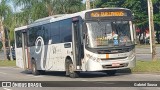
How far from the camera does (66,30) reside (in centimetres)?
2270

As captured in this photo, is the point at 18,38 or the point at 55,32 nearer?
the point at 55,32

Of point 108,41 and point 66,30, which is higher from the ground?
point 66,30

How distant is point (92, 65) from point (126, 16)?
2952mm

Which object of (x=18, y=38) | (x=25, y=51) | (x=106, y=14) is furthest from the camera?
(x=18, y=38)

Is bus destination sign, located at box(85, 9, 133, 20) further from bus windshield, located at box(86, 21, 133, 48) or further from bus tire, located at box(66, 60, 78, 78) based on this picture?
bus tire, located at box(66, 60, 78, 78)

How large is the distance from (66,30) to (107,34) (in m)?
2.95

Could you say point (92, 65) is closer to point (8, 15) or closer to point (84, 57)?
point (84, 57)

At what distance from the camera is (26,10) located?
4925 centimetres

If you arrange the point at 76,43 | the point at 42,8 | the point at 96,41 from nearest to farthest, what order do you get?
1. the point at 96,41
2. the point at 76,43
3. the point at 42,8

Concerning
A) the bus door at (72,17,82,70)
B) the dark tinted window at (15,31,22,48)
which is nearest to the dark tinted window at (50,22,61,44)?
the bus door at (72,17,82,70)

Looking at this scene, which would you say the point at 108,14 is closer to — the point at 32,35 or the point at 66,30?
the point at 66,30

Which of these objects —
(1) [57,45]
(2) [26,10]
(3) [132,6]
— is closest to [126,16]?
(1) [57,45]

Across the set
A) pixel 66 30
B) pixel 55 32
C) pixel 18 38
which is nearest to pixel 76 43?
pixel 66 30

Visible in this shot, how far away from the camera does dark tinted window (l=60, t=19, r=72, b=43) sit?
22.3 metres
